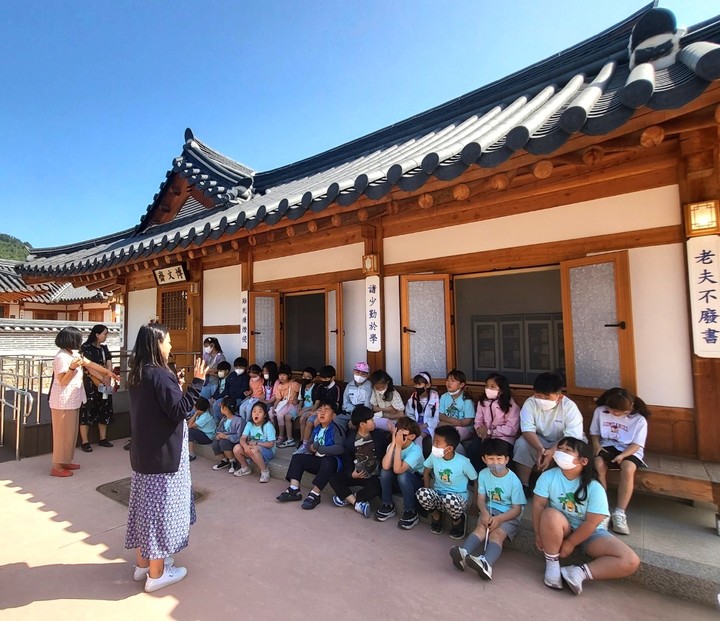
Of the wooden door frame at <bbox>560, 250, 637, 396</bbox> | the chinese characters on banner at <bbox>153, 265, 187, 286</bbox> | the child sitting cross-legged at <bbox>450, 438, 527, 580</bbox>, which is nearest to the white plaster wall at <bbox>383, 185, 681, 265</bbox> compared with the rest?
the wooden door frame at <bbox>560, 250, 637, 396</bbox>

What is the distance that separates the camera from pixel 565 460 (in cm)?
322

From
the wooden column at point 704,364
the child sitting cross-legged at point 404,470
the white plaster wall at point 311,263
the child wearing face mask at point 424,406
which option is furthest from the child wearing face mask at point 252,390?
the wooden column at point 704,364

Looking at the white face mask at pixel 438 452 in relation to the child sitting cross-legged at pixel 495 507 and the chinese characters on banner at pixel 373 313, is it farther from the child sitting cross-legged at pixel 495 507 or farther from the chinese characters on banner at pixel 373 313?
the chinese characters on banner at pixel 373 313

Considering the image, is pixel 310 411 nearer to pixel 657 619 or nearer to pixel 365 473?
pixel 365 473

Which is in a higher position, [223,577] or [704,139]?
[704,139]

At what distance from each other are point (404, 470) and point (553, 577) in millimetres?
1484

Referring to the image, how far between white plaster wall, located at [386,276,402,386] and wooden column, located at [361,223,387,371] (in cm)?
6

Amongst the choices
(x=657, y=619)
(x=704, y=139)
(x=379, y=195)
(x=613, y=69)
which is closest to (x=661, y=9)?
(x=613, y=69)

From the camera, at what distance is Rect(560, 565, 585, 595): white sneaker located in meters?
2.92

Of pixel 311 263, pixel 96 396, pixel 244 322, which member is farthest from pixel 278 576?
pixel 96 396

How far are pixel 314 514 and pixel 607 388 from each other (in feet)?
10.5

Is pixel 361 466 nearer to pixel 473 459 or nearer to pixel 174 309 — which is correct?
pixel 473 459

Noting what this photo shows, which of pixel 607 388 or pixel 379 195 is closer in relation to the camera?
pixel 379 195

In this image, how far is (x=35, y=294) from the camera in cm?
2261
